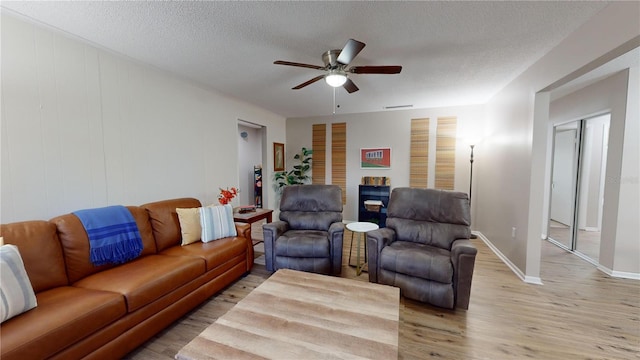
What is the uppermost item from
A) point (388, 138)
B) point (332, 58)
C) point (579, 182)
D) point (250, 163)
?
point (332, 58)

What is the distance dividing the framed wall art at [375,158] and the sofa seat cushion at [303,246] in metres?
2.58

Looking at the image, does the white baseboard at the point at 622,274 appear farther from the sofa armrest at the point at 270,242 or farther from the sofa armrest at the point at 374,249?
the sofa armrest at the point at 270,242

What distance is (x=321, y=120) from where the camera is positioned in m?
5.23

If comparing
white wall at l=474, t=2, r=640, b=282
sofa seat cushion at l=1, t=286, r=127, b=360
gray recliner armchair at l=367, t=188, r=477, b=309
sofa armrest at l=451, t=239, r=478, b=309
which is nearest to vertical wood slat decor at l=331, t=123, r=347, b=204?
gray recliner armchair at l=367, t=188, r=477, b=309

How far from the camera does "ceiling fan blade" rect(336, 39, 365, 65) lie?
168cm

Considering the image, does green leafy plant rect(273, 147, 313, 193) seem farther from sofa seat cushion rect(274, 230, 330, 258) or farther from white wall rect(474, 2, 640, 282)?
white wall rect(474, 2, 640, 282)

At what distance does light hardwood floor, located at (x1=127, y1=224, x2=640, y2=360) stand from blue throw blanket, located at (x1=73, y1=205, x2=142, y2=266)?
73 centimetres

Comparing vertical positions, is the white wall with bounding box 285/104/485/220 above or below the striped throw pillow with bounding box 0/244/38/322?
above

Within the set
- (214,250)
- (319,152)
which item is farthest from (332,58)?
(319,152)

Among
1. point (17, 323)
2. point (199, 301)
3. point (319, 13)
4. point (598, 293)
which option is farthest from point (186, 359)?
point (598, 293)

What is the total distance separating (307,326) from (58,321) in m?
1.30

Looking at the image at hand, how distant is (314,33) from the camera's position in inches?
77.5

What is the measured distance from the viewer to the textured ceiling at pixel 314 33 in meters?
1.65

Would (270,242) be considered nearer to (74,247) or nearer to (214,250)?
(214,250)
